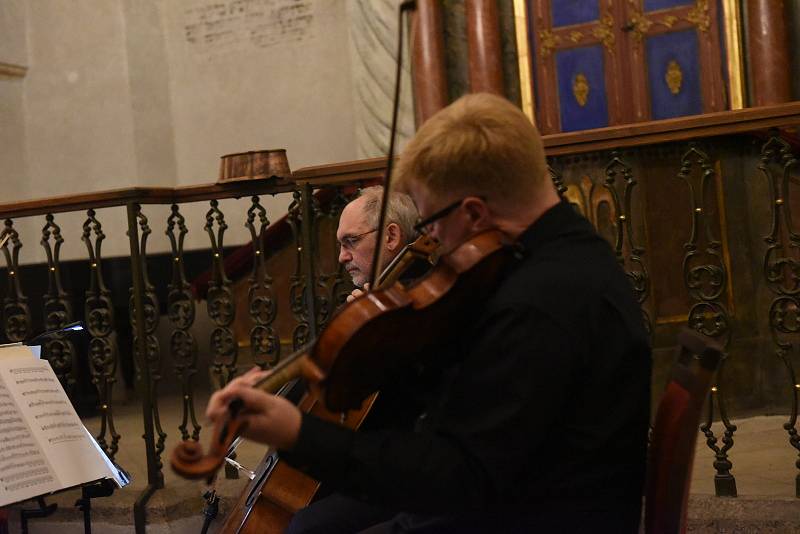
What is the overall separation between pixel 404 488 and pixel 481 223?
47 centimetres

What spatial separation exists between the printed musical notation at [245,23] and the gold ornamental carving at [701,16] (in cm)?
307

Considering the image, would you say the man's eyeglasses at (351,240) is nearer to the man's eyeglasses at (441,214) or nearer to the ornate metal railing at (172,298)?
the ornate metal railing at (172,298)

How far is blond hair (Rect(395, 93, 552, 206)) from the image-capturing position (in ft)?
5.83

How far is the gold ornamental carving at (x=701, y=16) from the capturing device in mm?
7020

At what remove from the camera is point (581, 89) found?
24.6ft

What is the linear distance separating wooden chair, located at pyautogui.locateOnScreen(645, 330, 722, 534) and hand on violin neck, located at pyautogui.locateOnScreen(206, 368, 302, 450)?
659mm

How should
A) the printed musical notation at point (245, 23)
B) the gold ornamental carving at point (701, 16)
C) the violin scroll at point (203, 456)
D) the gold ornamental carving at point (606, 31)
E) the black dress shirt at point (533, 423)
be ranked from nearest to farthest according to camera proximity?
the violin scroll at point (203, 456) → the black dress shirt at point (533, 423) → the gold ornamental carving at point (701, 16) → the gold ornamental carving at point (606, 31) → the printed musical notation at point (245, 23)

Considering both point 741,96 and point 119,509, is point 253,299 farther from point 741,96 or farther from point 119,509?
point 741,96

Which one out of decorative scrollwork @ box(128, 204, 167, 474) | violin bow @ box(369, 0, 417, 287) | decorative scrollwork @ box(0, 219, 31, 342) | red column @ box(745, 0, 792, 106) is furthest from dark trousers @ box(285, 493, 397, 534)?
red column @ box(745, 0, 792, 106)

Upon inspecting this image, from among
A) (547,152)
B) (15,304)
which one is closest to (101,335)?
(15,304)

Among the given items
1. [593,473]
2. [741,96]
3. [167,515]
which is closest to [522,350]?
[593,473]

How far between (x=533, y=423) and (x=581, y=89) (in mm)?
6126

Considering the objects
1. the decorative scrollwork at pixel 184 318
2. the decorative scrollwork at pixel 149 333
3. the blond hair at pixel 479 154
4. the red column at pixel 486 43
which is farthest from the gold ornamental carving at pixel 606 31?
the blond hair at pixel 479 154

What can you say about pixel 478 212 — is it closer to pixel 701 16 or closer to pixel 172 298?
pixel 172 298
